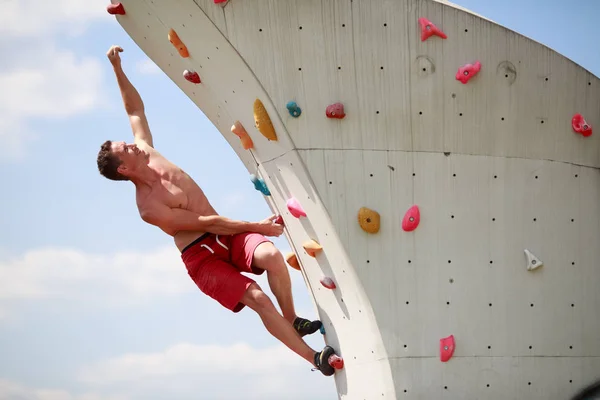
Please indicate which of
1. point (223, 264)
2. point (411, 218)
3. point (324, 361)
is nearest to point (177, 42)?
point (223, 264)

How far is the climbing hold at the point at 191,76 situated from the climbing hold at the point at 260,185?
1119 millimetres

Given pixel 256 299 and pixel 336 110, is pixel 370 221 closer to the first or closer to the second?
pixel 336 110

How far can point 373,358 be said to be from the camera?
8.66 metres

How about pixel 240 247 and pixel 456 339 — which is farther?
pixel 240 247

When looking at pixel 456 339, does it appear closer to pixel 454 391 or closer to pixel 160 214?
pixel 454 391

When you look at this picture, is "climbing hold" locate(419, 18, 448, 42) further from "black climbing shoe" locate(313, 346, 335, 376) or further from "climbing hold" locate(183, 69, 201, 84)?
"black climbing shoe" locate(313, 346, 335, 376)

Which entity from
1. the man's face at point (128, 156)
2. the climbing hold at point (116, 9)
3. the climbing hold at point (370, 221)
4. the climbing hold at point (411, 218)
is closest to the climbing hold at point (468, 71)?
the climbing hold at point (411, 218)

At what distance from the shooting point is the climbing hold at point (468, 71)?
8.46m

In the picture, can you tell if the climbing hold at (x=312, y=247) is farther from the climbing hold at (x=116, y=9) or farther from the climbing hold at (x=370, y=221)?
the climbing hold at (x=116, y=9)

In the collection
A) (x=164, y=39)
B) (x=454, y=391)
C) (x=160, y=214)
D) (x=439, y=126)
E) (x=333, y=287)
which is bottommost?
(x=454, y=391)

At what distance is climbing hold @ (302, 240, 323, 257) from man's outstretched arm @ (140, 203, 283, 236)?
52cm

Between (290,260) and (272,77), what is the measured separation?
86.9 inches

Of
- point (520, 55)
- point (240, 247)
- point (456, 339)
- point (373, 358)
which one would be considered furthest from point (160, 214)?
point (520, 55)

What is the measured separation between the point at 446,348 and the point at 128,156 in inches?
130
